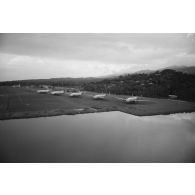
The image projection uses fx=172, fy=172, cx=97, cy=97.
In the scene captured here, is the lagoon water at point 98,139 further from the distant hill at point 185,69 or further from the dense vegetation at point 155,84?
the dense vegetation at point 155,84

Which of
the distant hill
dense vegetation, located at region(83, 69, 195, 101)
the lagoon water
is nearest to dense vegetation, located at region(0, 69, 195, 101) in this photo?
dense vegetation, located at region(83, 69, 195, 101)

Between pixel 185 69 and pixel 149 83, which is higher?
pixel 185 69

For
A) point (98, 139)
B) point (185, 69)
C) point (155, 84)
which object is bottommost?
point (98, 139)

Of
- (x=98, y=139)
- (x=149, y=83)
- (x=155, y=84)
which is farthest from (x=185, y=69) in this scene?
(x=98, y=139)

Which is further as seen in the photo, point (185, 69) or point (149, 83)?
point (149, 83)

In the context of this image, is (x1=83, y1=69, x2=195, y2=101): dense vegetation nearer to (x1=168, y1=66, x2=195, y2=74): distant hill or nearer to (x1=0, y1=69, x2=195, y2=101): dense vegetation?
(x1=0, y1=69, x2=195, y2=101): dense vegetation

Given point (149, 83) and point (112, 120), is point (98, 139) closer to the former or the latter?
point (112, 120)

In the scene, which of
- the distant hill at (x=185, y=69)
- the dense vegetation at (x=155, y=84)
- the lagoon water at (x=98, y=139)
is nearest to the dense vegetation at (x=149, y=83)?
the dense vegetation at (x=155, y=84)

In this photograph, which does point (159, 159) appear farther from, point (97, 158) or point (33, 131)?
point (33, 131)
